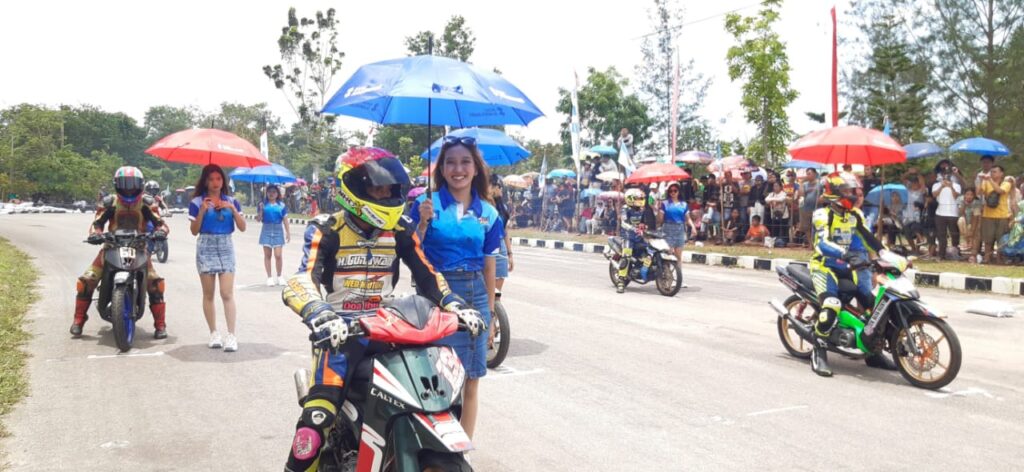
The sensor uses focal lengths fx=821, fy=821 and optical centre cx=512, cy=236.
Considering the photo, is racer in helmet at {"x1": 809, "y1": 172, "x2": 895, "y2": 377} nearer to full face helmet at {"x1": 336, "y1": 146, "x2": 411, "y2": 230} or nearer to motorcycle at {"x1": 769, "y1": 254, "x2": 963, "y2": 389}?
motorcycle at {"x1": 769, "y1": 254, "x2": 963, "y2": 389}

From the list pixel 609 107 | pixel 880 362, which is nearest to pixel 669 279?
pixel 880 362

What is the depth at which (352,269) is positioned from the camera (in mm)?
3975

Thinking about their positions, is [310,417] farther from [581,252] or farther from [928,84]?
[928,84]

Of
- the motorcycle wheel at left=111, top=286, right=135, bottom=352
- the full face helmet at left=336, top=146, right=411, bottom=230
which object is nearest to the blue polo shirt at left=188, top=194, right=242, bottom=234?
the motorcycle wheel at left=111, top=286, right=135, bottom=352

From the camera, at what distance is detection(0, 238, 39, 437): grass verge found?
244 inches

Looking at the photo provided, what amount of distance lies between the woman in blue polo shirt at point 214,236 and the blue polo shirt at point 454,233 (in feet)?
12.7

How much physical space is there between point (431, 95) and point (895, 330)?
4349 mm

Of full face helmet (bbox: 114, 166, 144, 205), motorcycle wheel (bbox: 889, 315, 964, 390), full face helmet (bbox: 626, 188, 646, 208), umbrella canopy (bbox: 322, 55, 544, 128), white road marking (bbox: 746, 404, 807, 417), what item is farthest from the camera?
full face helmet (bbox: 626, 188, 646, 208)

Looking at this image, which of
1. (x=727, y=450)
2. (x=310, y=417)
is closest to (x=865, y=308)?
(x=727, y=450)

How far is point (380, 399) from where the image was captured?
10.2ft

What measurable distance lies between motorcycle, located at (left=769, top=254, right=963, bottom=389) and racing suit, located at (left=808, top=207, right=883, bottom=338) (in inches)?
2.7

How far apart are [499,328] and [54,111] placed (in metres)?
89.1

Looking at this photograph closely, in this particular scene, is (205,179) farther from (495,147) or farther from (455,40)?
(455,40)

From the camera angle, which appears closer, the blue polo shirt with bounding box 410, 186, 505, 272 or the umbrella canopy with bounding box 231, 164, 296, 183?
the blue polo shirt with bounding box 410, 186, 505, 272
